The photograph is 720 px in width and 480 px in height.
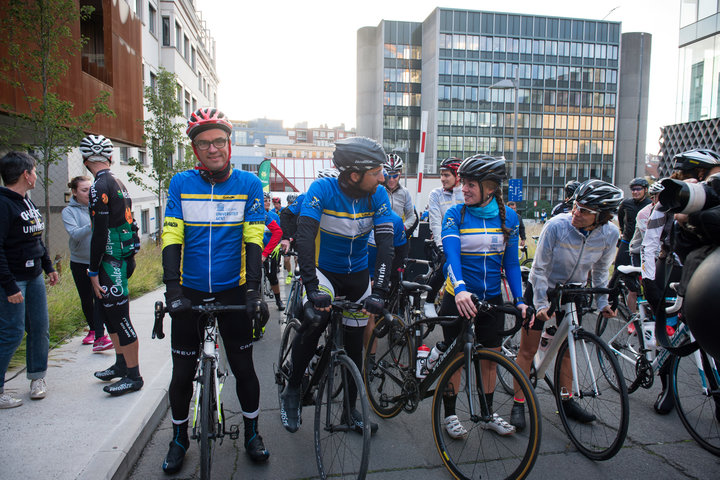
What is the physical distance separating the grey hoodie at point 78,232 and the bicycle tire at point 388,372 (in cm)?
357

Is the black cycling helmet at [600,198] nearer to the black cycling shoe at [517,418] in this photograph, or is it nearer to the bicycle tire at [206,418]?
the black cycling shoe at [517,418]

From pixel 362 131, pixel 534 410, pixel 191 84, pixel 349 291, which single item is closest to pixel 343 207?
pixel 349 291

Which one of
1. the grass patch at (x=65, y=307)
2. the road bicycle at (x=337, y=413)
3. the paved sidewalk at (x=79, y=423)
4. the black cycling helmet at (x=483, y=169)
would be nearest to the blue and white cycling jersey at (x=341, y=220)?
the road bicycle at (x=337, y=413)

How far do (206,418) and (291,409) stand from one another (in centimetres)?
91

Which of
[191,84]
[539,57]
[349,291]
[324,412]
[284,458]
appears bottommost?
[284,458]

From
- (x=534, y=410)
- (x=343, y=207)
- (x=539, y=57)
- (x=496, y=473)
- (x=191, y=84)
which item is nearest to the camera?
(x=534, y=410)

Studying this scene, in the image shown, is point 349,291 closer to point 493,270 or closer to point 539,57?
point 493,270

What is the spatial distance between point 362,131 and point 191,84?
5334 centimetres

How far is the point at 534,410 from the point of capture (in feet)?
9.31

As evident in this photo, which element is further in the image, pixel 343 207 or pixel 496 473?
pixel 343 207

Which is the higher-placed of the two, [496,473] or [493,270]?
[493,270]

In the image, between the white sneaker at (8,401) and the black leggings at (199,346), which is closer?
the black leggings at (199,346)

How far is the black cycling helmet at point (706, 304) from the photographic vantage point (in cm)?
154

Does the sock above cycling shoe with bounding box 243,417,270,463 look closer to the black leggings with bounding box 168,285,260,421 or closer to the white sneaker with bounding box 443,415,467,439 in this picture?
the black leggings with bounding box 168,285,260,421
